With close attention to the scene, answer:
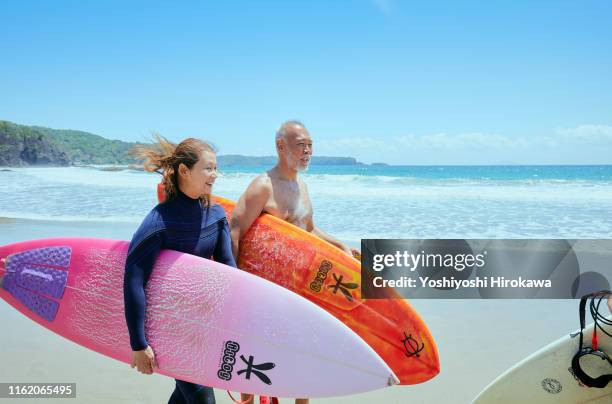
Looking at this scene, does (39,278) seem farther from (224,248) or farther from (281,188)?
(281,188)

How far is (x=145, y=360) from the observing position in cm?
204

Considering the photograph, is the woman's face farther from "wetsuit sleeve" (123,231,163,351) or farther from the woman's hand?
the woman's hand

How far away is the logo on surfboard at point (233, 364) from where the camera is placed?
7.15ft

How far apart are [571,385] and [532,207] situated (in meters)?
13.0

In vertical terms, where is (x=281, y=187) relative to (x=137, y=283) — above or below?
above

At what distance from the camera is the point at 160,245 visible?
79.8 inches

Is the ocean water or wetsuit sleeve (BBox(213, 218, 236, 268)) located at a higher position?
wetsuit sleeve (BBox(213, 218, 236, 268))

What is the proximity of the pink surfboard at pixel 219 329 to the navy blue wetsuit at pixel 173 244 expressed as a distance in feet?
0.21

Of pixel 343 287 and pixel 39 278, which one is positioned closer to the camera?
pixel 39 278

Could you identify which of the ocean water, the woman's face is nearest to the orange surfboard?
the woman's face

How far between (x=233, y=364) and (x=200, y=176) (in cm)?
77

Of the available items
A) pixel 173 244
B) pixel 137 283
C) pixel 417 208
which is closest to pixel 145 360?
pixel 137 283

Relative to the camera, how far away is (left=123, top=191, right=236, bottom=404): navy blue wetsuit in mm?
1968

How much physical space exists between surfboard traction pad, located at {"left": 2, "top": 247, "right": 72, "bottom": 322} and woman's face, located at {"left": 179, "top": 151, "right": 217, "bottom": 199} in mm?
771
